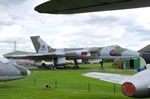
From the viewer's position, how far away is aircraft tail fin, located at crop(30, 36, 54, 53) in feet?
178

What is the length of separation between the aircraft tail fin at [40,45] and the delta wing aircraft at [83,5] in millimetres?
50383

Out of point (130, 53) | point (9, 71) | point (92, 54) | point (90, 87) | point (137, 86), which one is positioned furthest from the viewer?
point (92, 54)

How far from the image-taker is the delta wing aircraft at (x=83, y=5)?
3533mm

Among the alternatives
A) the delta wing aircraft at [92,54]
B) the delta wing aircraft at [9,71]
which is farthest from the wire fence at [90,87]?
the delta wing aircraft at [92,54]

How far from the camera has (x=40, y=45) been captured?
179 ft

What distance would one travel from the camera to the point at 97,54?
153 ft

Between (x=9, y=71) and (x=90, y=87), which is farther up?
(x=9, y=71)

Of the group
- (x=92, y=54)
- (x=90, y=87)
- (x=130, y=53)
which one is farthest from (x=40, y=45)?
(x=90, y=87)

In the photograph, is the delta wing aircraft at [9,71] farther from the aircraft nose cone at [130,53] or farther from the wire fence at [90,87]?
the aircraft nose cone at [130,53]

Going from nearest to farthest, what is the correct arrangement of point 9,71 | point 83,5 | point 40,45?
point 83,5 < point 9,71 < point 40,45

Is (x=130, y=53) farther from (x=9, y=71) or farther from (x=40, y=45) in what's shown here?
(x=9, y=71)

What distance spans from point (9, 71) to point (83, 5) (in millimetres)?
14638

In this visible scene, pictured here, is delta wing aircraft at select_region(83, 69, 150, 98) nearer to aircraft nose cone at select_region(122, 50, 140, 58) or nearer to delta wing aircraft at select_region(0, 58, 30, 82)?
delta wing aircraft at select_region(0, 58, 30, 82)

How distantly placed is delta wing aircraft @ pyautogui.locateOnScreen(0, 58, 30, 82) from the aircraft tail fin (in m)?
35.7
